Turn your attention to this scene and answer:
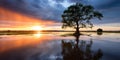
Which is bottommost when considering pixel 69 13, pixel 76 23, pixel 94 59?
pixel 94 59

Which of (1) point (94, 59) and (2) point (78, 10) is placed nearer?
(1) point (94, 59)

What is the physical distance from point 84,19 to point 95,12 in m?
4.43

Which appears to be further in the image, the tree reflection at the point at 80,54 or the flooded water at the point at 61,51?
the flooded water at the point at 61,51

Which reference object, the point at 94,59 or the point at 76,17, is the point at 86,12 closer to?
the point at 76,17

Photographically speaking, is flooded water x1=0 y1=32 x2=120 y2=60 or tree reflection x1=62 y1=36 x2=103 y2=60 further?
flooded water x1=0 y1=32 x2=120 y2=60

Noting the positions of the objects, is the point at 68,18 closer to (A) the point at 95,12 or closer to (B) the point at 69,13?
(B) the point at 69,13

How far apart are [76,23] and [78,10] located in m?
4.46

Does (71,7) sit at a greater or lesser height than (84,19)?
greater

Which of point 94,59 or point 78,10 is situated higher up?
point 78,10

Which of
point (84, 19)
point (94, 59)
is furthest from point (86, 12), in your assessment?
point (94, 59)

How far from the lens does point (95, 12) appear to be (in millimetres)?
52438

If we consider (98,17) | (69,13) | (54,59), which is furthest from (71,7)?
(54,59)

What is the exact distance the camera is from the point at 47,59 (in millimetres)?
10094

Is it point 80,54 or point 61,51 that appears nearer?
point 80,54
